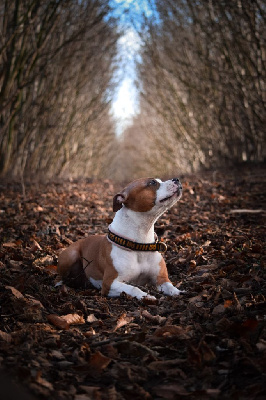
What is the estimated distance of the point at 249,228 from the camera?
6.72 meters

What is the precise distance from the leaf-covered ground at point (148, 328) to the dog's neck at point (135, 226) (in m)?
0.59

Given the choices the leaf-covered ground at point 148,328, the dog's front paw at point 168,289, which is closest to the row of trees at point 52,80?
the leaf-covered ground at point 148,328

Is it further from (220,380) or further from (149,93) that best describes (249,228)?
(149,93)

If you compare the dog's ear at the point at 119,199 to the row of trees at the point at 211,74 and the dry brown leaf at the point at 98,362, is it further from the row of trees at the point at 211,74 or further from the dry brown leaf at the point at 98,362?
the row of trees at the point at 211,74

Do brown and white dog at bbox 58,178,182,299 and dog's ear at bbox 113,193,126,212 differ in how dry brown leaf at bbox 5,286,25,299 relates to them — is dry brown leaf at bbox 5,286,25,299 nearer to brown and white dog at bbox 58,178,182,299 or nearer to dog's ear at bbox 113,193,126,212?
brown and white dog at bbox 58,178,182,299

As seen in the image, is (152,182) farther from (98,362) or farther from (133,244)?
(98,362)

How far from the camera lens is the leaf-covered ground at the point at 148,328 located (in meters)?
2.42

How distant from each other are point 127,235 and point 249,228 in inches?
118

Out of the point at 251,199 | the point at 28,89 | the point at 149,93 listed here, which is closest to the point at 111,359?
the point at 251,199

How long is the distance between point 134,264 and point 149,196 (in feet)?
2.41

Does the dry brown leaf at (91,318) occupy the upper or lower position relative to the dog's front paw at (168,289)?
lower

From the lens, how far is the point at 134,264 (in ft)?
14.4

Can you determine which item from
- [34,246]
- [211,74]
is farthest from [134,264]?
[211,74]

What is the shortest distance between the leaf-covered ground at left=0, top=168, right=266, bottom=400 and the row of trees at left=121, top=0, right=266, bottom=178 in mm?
7737
